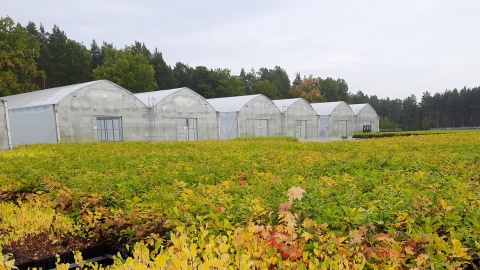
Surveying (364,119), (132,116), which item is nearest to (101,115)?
(132,116)

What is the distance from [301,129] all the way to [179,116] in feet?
49.1

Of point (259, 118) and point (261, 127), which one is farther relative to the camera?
point (261, 127)

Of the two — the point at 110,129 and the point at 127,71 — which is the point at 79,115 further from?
the point at 127,71

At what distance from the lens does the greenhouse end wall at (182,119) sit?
22.1 metres

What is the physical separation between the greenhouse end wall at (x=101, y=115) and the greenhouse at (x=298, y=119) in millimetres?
14875

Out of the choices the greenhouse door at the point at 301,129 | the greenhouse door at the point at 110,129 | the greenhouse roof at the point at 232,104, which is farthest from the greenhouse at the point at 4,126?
the greenhouse door at the point at 301,129

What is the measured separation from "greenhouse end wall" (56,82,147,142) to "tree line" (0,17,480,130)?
19.3 m

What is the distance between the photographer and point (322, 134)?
3581 centimetres

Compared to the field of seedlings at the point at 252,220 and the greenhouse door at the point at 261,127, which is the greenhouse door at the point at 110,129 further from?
the field of seedlings at the point at 252,220

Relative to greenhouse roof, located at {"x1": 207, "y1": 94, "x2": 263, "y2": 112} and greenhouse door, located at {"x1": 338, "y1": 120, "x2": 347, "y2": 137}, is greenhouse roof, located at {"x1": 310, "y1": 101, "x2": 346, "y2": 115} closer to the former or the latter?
greenhouse door, located at {"x1": 338, "y1": 120, "x2": 347, "y2": 137}

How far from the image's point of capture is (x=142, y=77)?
43344mm

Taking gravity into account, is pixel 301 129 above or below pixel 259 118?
below

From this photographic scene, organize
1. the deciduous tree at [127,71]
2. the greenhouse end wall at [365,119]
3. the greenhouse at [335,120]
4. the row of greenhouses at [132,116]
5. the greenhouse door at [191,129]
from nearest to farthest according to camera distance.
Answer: the row of greenhouses at [132,116], the greenhouse door at [191,129], the greenhouse at [335,120], the greenhouse end wall at [365,119], the deciduous tree at [127,71]

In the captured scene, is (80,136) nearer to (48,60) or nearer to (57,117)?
(57,117)
